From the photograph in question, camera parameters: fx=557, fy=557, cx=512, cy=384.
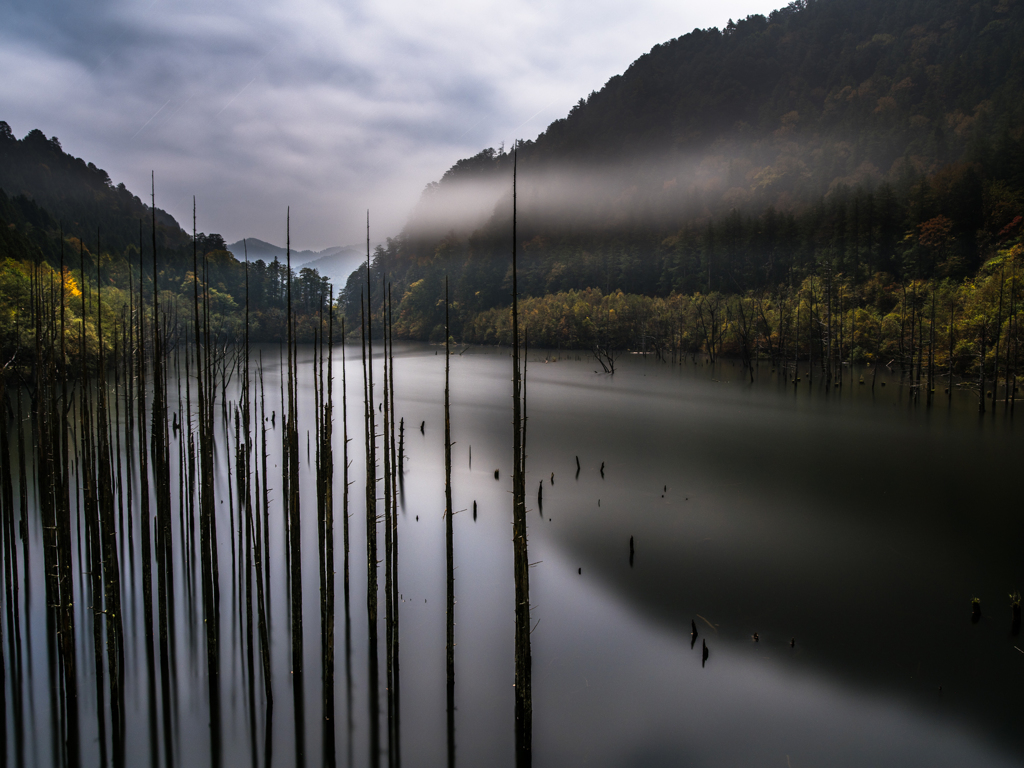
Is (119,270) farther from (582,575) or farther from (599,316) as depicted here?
(582,575)

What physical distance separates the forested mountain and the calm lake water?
37.7 m

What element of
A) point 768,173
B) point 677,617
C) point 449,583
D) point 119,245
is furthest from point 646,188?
point 449,583

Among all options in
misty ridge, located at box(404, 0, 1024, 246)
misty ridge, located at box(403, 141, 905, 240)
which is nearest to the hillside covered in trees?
misty ridge, located at box(403, 141, 905, 240)

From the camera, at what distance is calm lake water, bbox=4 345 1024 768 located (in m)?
7.89

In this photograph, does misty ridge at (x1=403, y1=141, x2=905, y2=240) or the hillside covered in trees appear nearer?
the hillside covered in trees

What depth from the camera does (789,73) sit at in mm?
126250

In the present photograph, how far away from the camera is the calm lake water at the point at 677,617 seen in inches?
311

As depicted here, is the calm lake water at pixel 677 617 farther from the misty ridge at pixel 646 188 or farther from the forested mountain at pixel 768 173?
the misty ridge at pixel 646 188

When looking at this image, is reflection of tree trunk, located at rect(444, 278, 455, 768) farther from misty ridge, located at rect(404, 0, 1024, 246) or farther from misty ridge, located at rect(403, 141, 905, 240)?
misty ridge, located at rect(403, 141, 905, 240)

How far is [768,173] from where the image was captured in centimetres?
9781

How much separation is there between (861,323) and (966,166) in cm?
2794

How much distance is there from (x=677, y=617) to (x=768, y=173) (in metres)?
105

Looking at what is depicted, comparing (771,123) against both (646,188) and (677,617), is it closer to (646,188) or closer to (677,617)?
(646,188)

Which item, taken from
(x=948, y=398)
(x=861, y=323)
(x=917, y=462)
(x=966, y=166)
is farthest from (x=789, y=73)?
(x=917, y=462)
